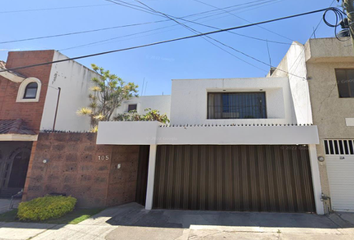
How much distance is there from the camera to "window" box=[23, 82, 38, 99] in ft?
30.0

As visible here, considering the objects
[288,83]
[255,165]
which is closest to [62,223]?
[255,165]

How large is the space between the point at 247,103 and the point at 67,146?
906 centimetres

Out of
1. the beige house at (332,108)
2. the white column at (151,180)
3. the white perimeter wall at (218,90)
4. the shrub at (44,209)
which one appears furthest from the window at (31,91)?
the beige house at (332,108)

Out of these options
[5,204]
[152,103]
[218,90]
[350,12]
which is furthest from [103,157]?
[350,12]

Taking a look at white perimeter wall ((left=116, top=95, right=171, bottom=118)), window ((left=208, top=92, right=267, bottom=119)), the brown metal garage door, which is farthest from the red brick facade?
window ((left=208, top=92, right=267, bottom=119))

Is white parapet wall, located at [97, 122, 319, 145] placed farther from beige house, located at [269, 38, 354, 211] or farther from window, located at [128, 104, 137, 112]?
window, located at [128, 104, 137, 112]

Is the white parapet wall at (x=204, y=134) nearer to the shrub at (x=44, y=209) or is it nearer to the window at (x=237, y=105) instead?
the window at (x=237, y=105)

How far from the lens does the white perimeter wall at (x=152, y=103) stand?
13.6m

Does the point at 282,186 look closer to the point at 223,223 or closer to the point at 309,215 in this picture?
the point at 309,215

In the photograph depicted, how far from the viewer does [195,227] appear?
5.48 metres

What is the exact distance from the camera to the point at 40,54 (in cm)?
932

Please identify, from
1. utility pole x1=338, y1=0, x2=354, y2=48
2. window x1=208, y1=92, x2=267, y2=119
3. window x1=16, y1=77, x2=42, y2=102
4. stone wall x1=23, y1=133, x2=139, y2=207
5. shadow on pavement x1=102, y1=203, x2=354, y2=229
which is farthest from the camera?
window x1=208, y1=92, x2=267, y2=119

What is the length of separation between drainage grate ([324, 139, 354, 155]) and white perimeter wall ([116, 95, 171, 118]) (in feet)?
31.0

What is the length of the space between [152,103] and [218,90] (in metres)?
6.14
